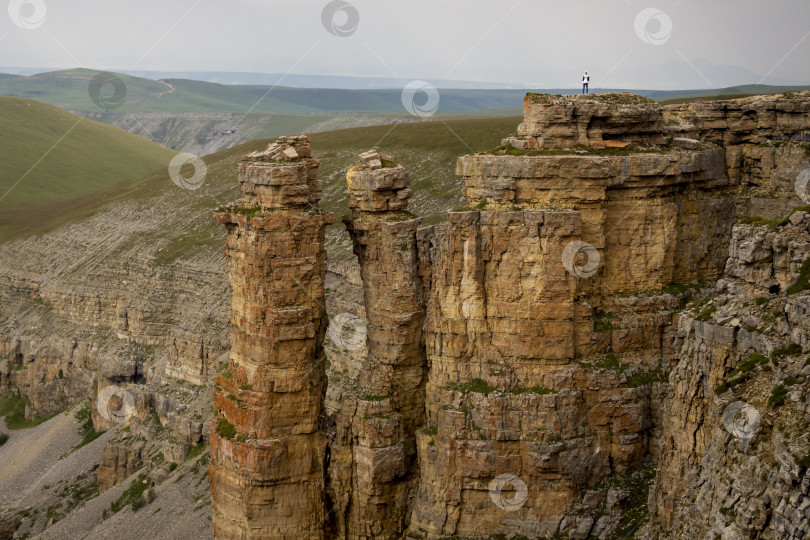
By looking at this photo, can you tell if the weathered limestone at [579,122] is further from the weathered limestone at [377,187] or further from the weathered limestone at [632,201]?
the weathered limestone at [377,187]

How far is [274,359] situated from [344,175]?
9163 centimetres

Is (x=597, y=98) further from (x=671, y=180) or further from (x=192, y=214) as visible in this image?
(x=192, y=214)

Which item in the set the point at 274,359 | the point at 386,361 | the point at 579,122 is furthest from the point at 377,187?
the point at 579,122

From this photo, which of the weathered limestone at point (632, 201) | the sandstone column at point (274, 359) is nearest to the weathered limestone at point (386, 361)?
the sandstone column at point (274, 359)

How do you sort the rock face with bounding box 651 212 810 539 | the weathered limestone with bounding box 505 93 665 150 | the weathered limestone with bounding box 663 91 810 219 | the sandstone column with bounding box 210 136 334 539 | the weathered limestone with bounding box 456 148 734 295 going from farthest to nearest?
1. the weathered limestone with bounding box 663 91 810 219
2. the sandstone column with bounding box 210 136 334 539
3. the weathered limestone with bounding box 505 93 665 150
4. the weathered limestone with bounding box 456 148 734 295
5. the rock face with bounding box 651 212 810 539

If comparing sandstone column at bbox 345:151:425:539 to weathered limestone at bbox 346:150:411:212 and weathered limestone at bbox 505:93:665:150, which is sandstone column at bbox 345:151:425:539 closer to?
weathered limestone at bbox 346:150:411:212

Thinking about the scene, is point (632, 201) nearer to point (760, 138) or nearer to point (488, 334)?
point (488, 334)

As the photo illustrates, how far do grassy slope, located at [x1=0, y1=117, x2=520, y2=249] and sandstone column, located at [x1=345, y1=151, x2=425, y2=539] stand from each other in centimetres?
5360

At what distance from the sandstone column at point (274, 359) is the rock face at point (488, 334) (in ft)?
0.37

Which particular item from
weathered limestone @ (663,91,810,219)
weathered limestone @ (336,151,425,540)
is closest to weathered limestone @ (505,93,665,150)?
weathered limestone @ (663,91,810,219)

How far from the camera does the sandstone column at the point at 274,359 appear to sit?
207ft

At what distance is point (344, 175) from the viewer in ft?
504

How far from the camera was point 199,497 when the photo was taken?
9462 centimetres

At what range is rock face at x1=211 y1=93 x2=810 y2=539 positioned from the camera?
60.5 m
